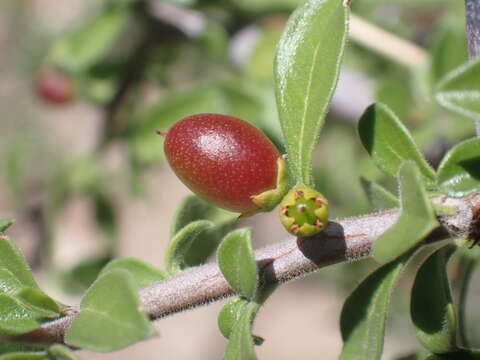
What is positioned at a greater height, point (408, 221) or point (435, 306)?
point (408, 221)

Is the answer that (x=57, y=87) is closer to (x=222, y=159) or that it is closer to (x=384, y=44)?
(x=384, y=44)

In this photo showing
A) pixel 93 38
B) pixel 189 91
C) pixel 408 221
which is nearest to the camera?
pixel 408 221

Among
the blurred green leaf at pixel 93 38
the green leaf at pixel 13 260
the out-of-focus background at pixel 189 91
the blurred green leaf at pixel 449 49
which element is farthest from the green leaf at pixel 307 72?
the blurred green leaf at pixel 93 38

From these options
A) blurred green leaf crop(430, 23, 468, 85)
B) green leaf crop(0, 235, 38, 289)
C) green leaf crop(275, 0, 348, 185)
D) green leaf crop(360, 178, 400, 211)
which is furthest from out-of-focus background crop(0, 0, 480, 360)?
green leaf crop(0, 235, 38, 289)

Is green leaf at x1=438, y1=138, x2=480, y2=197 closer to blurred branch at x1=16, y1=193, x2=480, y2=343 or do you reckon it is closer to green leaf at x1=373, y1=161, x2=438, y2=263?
blurred branch at x1=16, y1=193, x2=480, y2=343

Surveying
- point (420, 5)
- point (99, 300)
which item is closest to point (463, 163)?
point (99, 300)

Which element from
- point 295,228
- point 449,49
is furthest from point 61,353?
point 449,49
